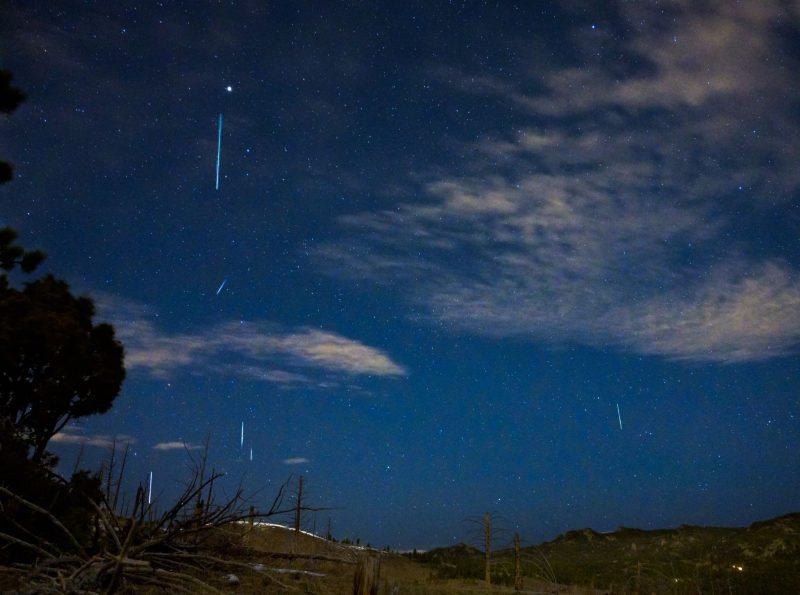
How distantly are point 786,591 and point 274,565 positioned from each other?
29251 millimetres

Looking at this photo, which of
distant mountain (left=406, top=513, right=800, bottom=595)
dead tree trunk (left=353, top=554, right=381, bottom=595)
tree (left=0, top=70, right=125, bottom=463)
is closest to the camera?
dead tree trunk (left=353, top=554, right=381, bottom=595)

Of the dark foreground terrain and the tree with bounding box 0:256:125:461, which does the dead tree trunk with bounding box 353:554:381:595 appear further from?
the tree with bounding box 0:256:125:461

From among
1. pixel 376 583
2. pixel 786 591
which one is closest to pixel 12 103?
pixel 376 583

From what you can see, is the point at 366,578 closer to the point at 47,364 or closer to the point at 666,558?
the point at 47,364

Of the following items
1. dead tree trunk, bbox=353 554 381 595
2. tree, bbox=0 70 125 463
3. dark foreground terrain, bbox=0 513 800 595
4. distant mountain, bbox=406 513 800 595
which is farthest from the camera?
distant mountain, bbox=406 513 800 595

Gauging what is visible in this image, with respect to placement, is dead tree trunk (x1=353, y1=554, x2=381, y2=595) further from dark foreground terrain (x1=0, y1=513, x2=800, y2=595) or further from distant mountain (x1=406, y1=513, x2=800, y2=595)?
distant mountain (x1=406, y1=513, x2=800, y2=595)

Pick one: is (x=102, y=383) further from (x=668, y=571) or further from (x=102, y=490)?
(x=668, y=571)

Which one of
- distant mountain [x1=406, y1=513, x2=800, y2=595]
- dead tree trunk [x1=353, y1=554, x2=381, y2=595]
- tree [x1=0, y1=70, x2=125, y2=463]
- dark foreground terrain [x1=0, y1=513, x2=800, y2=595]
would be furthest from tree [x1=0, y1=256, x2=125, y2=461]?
distant mountain [x1=406, y1=513, x2=800, y2=595]

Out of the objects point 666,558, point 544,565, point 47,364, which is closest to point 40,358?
point 47,364

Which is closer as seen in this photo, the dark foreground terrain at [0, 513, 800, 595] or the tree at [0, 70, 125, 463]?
the dark foreground terrain at [0, 513, 800, 595]

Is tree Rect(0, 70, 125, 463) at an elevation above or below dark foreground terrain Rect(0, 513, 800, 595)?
above

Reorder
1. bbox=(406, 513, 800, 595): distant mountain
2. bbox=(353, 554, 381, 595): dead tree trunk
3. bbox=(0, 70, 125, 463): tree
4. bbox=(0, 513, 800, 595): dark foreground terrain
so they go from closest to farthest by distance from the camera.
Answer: bbox=(353, 554, 381, 595): dead tree trunk → bbox=(0, 513, 800, 595): dark foreground terrain → bbox=(0, 70, 125, 463): tree → bbox=(406, 513, 800, 595): distant mountain

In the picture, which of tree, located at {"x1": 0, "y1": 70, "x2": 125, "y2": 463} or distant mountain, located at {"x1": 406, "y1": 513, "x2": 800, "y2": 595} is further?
distant mountain, located at {"x1": 406, "y1": 513, "x2": 800, "y2": 595}

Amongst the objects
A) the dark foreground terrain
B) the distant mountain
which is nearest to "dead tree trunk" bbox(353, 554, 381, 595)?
the dark foreground terrain
